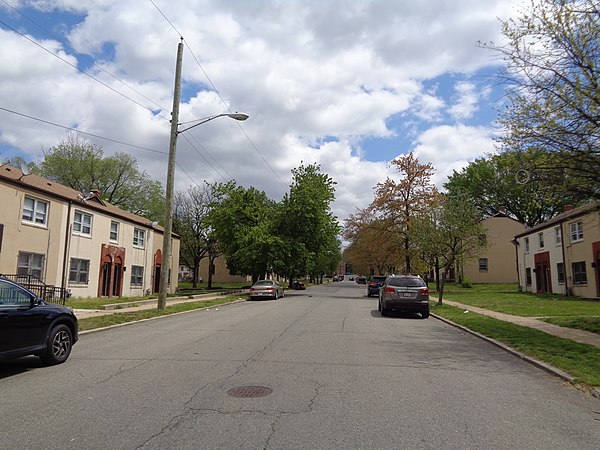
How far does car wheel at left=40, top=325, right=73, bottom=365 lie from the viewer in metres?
8.16

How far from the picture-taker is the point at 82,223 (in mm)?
26875

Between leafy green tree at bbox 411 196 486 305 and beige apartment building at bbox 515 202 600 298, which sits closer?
leafy green tree at bbox 411 196 486 305

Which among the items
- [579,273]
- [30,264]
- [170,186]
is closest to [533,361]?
[170,186]

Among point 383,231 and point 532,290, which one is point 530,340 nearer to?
Result: point 532,290

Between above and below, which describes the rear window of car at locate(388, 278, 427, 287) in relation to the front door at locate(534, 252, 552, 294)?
below

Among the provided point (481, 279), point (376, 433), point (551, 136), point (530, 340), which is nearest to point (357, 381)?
point (376, 433)

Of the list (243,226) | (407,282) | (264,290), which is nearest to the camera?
(407,282)

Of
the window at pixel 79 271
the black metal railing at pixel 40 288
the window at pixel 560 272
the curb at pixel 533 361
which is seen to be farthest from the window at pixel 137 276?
the window at pixel 560 272

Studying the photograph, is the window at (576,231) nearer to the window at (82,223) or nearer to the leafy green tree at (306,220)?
the leafy green tree at (306,220)

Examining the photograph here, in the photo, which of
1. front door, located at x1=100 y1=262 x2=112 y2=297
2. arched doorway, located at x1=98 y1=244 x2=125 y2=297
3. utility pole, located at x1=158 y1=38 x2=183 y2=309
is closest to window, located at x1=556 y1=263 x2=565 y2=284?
utility pole, located at x1=158 y1=38 x2=183 y2=309

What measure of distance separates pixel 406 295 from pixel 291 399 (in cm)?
1295

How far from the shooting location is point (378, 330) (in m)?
14.0

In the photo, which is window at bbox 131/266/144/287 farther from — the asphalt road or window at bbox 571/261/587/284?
window at bbox 571/261/587/284

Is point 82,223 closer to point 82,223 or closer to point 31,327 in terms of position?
point 82,223
